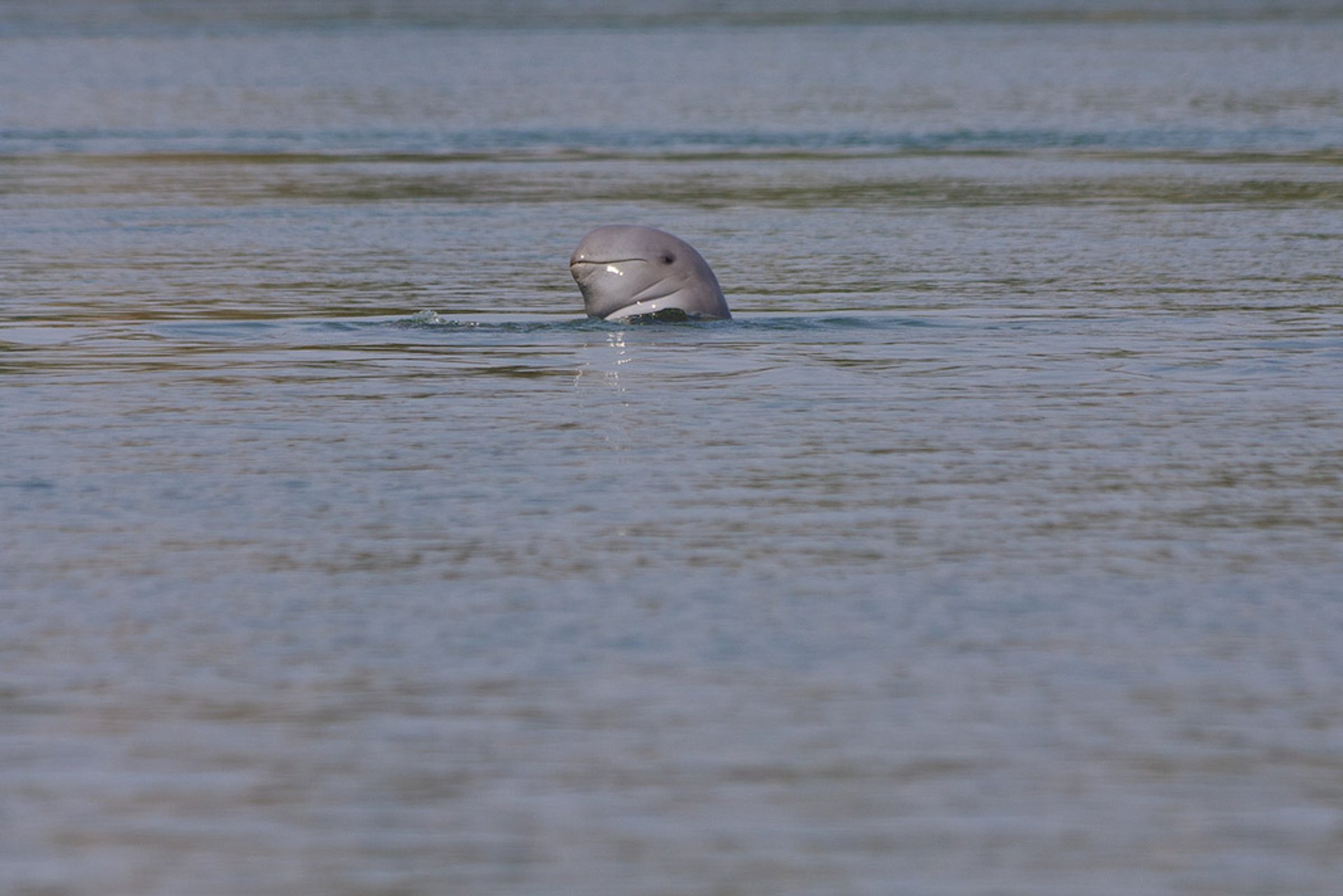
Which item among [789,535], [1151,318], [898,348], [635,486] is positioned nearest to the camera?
[789,535]

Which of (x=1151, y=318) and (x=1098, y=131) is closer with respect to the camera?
(x=1151, y=318)

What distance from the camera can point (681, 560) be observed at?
8.37 meters

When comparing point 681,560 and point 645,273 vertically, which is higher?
point 645,273

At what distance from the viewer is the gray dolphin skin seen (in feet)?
49.3

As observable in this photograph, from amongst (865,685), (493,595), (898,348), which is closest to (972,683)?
(865,685)

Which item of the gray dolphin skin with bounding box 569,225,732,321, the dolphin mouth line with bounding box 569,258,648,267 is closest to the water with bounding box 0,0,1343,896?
the gray dolphin skin with bounding box 569,225,732,321

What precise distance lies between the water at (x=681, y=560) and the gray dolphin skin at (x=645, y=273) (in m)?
0.28

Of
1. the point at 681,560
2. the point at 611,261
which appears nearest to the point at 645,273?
the point at 611,261

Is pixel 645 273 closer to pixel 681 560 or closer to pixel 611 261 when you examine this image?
pixel 611 261

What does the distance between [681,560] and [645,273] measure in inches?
271

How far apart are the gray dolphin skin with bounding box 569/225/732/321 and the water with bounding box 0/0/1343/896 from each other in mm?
279

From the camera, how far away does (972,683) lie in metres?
6.88

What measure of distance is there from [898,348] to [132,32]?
64.6m

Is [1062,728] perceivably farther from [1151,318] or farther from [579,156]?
[579,156]
